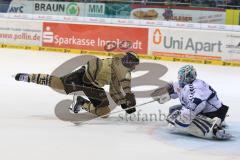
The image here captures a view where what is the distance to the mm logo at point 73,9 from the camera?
16.2 meters

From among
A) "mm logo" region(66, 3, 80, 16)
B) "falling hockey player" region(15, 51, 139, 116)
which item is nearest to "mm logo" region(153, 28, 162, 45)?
"mm logo" region(66, 3, 80, 16)

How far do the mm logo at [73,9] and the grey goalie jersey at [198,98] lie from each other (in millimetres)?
10215

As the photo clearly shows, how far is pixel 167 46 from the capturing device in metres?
13.9

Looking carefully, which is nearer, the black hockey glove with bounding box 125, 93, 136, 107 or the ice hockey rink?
the ice hockey rink

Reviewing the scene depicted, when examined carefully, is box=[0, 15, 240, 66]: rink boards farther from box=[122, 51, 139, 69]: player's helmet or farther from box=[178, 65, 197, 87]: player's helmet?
box=[178, 65, 197, 87]: player's helmet

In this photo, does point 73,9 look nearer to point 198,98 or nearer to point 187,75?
point 187,75

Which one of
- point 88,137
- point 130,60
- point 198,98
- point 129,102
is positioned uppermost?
point 130,60

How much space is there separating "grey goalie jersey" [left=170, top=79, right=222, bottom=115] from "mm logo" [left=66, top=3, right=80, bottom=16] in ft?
33.5

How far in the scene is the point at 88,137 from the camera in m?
6.11

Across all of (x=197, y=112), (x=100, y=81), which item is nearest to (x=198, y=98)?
(x=197, y=112)

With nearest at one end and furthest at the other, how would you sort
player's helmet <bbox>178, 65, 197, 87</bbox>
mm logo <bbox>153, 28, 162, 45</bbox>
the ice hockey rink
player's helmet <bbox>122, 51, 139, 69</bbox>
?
the ice hockey rink → player's helmet <bbox>178, 65, 197, 87</bbox> → player's helmet <bbox>122, 51, 139, 69</bbox> → mm logo <bbox>153, 28, 162, 45</bbox>

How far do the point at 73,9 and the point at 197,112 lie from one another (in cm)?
1080

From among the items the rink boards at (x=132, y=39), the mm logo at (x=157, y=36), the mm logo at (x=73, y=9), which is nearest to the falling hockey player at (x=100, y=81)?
the rink boards at (x=132, y=39)

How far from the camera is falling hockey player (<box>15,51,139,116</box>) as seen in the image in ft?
22.6
